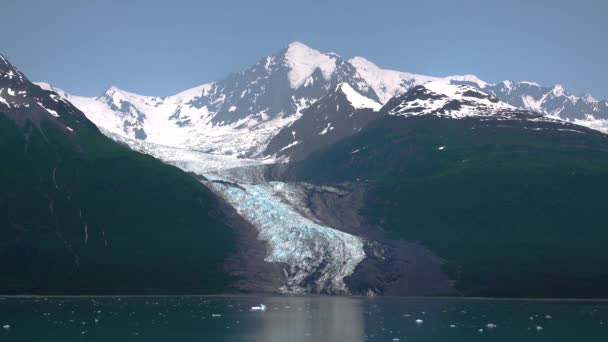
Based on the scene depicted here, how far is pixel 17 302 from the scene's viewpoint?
6388 inches

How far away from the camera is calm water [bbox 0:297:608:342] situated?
367 ft

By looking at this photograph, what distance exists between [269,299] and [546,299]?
67340 mm

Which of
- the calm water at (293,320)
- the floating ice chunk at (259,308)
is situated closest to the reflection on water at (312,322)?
the calm water at (293,320)

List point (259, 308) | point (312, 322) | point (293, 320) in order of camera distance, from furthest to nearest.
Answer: point (259, 308) < point (293, 320) < point (312, 322)

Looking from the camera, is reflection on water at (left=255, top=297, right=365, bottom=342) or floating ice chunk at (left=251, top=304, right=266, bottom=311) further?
floating ice chunk at (left=251, top=304, right=266, bottom=311)

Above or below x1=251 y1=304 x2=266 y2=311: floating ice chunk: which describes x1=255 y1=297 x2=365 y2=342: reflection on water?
below

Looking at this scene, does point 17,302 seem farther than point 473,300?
No

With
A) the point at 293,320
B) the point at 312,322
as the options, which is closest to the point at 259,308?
the point at 293,320

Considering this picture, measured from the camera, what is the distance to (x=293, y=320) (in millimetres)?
132500

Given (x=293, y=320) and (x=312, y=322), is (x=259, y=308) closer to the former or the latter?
(x=293, y=320)

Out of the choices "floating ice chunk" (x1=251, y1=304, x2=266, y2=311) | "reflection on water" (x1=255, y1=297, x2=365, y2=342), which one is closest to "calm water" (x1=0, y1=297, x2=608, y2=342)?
"reflection on water" (x1=255, y1=297, x2=365, y2=342)

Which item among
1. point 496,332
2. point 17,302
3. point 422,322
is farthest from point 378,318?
point 17,302

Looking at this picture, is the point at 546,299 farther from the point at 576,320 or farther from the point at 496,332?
the point at 496,332

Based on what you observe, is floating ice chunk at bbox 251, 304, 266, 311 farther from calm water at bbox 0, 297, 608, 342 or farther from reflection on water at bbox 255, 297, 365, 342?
calm water at bbox 0, 297, 608, 342
